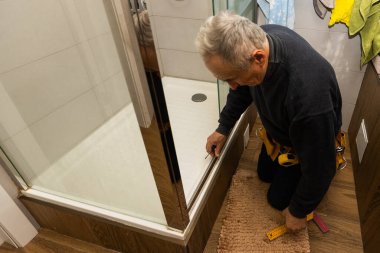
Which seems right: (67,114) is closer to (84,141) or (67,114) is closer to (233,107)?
(84,141)

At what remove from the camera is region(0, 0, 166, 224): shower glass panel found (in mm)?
974

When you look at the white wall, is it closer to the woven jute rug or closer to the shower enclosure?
the shower enclosure

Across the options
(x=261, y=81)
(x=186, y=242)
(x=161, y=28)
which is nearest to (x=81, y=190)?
(x=186, y=242)

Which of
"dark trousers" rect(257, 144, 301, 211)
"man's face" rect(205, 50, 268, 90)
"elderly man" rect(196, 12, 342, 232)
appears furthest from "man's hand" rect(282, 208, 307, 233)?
"man's face" rect(205, 50, 268, 90)

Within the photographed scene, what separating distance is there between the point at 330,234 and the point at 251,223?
32cm

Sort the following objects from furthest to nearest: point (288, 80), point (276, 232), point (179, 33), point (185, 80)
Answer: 1. point (185, 80)
2. point (179, 33)
3. point (276, 232)
4. point (288, 80)

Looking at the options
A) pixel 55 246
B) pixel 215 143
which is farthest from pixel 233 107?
pixel 55 246

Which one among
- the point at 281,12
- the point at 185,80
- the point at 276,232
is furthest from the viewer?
the point at 185,80

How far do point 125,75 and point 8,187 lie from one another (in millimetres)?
880

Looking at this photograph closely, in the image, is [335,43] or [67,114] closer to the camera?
[67,114]

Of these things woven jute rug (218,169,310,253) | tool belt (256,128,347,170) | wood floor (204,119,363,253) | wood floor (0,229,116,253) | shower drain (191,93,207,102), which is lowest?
wood floor (204,119,363,253)

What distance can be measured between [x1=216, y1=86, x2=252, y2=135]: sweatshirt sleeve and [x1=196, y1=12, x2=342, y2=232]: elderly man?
0.58 feet

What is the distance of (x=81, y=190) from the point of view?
45.3 inches

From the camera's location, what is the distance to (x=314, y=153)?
2.90ft
